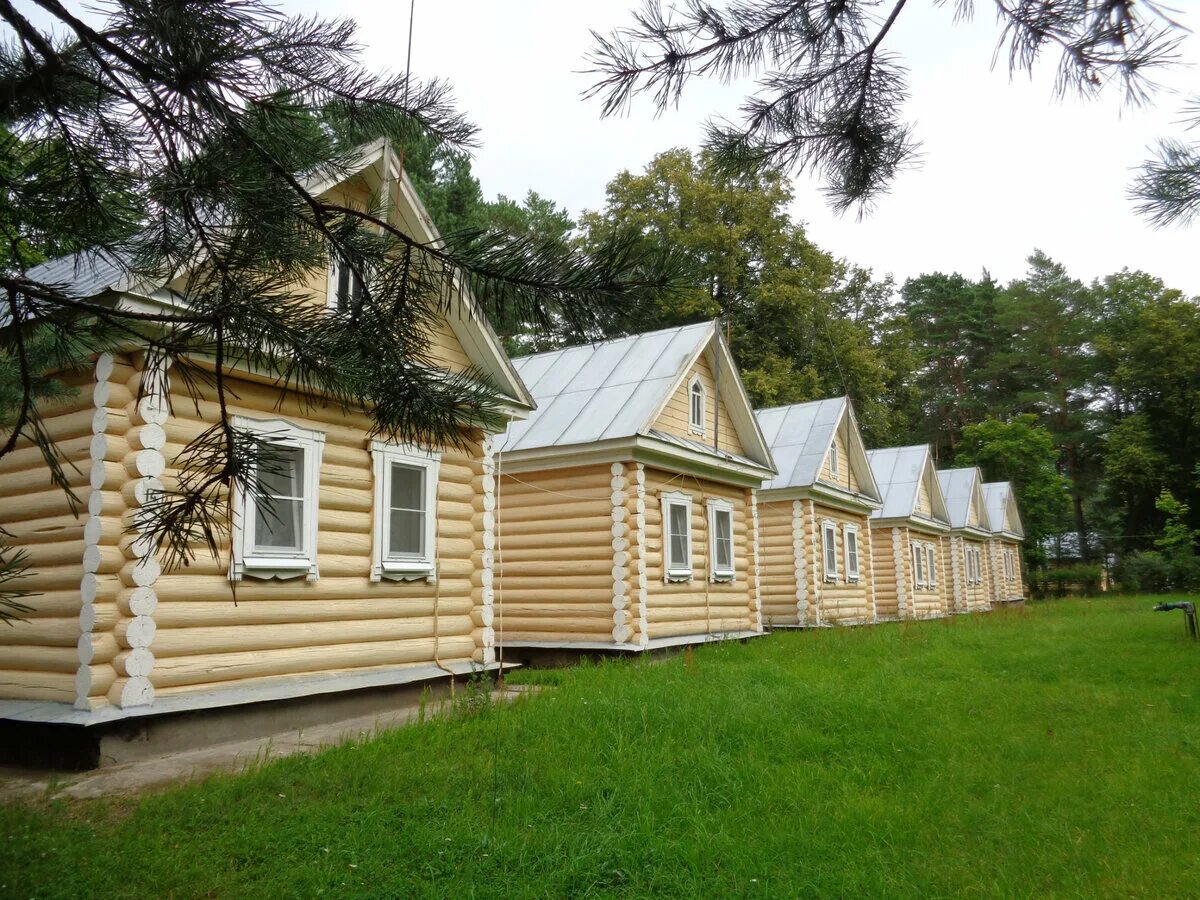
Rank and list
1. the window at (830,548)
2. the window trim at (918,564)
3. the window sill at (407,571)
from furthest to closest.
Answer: the window trim at (918,564)
the window at (830,548)
the window sill at (407,571)

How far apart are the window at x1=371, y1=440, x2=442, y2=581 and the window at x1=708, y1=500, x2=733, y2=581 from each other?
22.7 ft

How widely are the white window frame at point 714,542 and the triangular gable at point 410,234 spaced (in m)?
5.84

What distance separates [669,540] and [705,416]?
3039mm

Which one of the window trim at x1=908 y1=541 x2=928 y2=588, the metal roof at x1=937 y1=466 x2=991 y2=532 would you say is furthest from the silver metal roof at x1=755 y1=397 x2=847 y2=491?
the metal roof at x1=937 y1=466 x2=991 y2=532

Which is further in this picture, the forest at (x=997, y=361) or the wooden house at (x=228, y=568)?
the forest at (x=997, y=361)

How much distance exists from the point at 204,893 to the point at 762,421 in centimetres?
2100

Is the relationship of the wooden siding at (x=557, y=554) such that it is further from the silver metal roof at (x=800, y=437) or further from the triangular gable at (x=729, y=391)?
the silver metal roof at (x=800, y=437)

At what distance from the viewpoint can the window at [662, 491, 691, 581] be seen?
14258 millimetres

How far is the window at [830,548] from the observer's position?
852 inches

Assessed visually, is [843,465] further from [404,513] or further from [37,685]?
[37,685]

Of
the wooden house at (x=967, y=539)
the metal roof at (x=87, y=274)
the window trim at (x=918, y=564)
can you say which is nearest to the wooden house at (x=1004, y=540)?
the wooden house at (x=967, y=539)

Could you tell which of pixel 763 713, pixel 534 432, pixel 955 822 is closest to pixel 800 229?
pixel 534 432

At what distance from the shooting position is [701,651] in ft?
45.1

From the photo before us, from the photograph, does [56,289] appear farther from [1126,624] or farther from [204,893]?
[1126,624]
